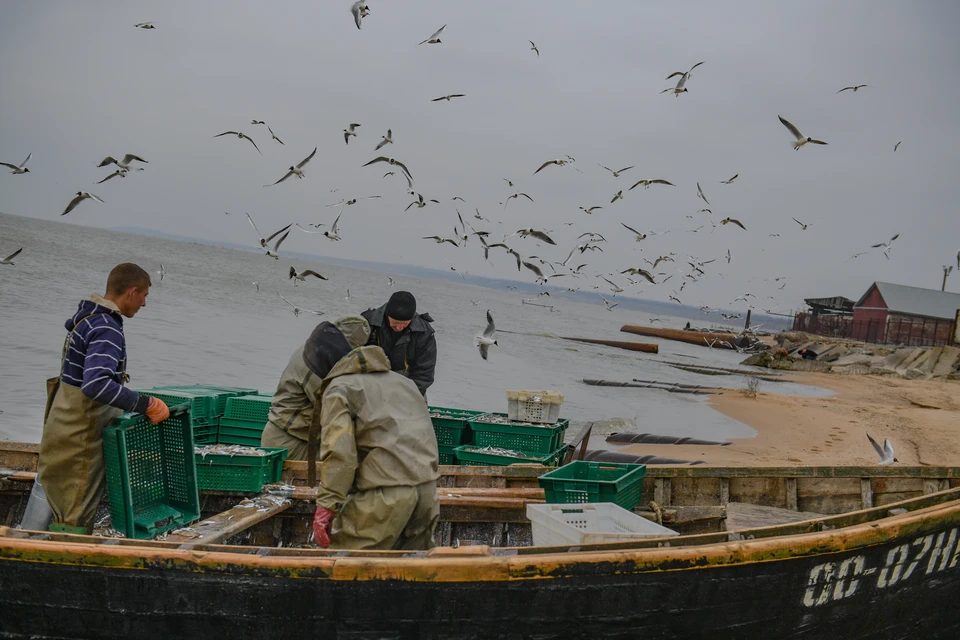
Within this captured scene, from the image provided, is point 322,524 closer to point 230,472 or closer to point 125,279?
point 230,472

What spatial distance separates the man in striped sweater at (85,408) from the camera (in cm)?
371

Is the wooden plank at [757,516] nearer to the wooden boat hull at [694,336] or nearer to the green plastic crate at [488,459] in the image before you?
the green plastic crate at [488,459]

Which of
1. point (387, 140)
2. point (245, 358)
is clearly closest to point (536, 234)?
point (387, 140)

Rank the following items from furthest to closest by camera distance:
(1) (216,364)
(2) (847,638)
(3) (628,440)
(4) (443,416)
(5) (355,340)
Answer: (1) (216,364) < (3) (628,440) < (4) (443,416) < (5) (355,340) < (2) (847,638)

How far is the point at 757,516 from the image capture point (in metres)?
5.44

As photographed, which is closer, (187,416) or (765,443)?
(187,416)

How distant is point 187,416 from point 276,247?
8.44 m

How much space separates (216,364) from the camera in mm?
20891

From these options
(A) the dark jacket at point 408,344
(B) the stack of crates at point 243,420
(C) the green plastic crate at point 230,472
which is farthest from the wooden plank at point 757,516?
(B) the stack of crates at point 243,420

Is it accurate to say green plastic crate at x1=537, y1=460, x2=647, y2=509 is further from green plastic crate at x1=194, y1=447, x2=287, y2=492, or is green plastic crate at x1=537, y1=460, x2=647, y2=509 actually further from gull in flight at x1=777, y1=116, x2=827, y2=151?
gull in flight at x1=777, y1=116, x2=827, y2=151

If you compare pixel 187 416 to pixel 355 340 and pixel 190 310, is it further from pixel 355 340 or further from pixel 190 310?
pixel 190 310

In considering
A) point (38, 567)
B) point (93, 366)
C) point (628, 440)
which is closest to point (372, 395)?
point (93, 366)

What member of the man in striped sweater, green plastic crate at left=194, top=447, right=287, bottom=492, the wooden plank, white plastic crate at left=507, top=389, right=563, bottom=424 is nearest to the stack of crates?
green plastic crate at left=194, top=447, right=287, bottom=492

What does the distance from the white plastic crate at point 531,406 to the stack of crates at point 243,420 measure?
8.06 feet
